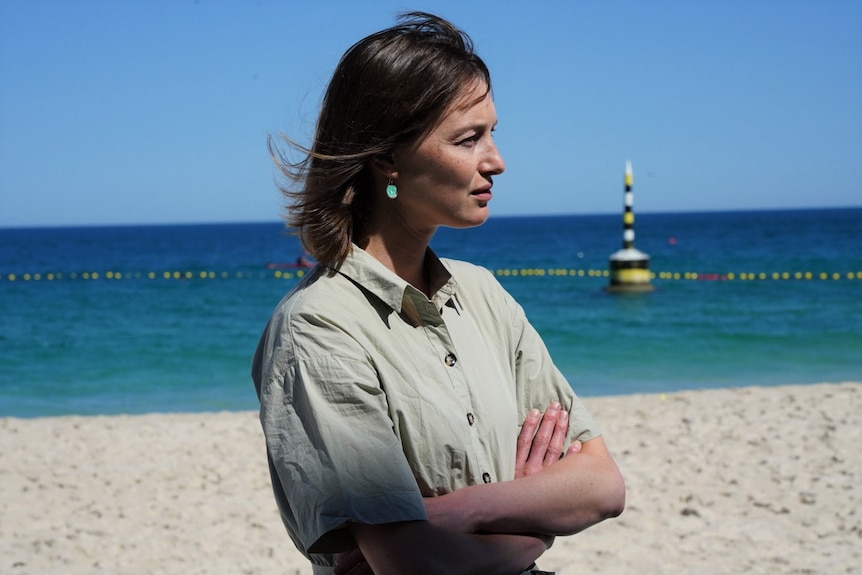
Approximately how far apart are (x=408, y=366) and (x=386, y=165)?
393 millimetres

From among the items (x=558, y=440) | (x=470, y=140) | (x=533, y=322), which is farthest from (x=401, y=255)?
(x=533, y=322)

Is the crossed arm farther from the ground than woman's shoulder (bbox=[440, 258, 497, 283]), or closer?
closer

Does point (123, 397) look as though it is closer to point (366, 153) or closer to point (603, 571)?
point (603, 571)

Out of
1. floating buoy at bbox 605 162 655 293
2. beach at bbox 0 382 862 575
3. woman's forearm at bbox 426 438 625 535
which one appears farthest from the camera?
floating buoy at bbox 605 162 655 293

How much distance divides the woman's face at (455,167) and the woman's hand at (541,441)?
454 mm

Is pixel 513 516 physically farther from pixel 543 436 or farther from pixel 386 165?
pixel 386 165

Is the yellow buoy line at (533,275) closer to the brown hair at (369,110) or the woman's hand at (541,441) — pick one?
the woman's hand at (541,441)

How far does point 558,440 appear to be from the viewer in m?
1.94

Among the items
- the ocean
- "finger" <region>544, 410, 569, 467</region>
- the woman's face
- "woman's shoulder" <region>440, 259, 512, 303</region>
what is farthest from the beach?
the woman's face

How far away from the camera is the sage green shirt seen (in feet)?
4.93

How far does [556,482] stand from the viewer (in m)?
1.79

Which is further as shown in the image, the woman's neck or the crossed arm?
the woman's neck

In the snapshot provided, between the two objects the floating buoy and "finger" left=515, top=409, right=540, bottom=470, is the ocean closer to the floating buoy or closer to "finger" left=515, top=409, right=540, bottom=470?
the floating buoy

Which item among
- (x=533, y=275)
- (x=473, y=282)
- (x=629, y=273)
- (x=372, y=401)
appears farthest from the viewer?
(x=533, y=275)
